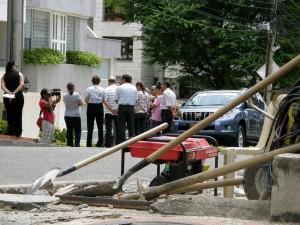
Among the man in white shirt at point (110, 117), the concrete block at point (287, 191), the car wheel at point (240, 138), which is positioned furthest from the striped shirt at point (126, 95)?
the concrete block at point (287, 191)

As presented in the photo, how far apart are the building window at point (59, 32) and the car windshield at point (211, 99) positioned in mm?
10795

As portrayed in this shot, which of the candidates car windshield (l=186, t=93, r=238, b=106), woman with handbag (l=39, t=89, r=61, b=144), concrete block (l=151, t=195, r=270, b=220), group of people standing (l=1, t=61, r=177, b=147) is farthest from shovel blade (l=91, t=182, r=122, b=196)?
car windshield (l=186, t=93, r=238, b=106)

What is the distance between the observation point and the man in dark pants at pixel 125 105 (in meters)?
20.3

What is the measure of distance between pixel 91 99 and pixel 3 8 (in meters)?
11.3

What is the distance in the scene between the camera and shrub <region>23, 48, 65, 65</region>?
33.5 m

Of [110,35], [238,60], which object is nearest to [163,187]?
[238,60]

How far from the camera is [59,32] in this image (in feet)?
120

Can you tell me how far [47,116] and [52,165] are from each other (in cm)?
822

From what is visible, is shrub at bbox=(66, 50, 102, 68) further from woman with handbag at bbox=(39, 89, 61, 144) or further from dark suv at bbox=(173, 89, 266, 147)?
woman with handbag at bbox=(39, 89, 61, 144)

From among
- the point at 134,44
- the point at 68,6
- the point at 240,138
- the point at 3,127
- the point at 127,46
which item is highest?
the point at 68,6

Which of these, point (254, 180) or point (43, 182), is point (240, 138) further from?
point (254, 180)

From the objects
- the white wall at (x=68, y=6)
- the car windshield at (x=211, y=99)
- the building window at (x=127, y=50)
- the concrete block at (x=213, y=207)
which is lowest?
the concrete block at (x=213, y=207)

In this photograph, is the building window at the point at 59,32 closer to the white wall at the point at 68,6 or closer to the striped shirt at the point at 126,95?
the white wall at the point at 68,6

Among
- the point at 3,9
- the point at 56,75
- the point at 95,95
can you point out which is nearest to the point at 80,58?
the point at 56,75
